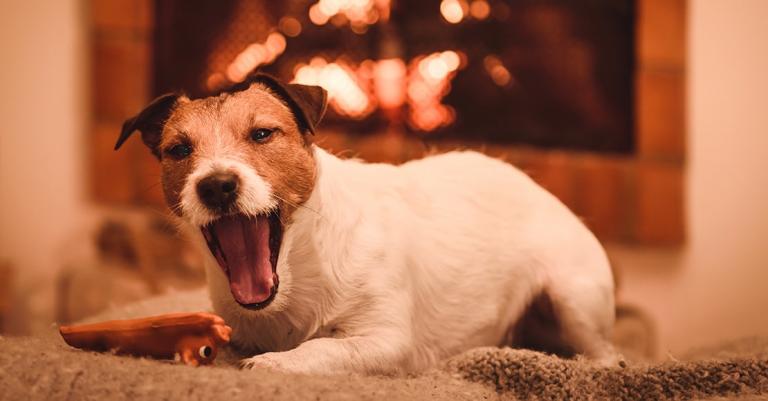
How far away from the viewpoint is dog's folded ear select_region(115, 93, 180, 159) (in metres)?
1.32

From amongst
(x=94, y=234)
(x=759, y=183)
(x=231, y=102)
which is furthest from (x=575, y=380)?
(x=94, y=234)

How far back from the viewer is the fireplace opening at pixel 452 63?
3.09 m

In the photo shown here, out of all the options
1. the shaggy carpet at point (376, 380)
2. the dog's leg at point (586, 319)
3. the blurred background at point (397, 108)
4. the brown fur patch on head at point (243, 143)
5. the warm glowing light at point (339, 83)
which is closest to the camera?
the shaggy carpet at point (376, 380)

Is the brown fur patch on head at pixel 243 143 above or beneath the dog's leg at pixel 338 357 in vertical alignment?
above

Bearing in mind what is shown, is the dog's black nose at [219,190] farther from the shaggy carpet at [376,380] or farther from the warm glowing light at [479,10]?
the warm glowing light at [479,10]

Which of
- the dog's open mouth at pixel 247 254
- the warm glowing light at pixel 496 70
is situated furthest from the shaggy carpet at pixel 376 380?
the warm glowing light at pixel 496 70

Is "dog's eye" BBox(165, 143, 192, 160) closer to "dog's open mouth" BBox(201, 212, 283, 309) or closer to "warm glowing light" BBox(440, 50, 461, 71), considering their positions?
"dog's open mouth" BBox(201, 212, 283, 309)

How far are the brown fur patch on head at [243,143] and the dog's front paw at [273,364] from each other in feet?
0.82

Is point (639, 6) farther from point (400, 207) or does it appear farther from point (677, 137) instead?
point (400, 207)

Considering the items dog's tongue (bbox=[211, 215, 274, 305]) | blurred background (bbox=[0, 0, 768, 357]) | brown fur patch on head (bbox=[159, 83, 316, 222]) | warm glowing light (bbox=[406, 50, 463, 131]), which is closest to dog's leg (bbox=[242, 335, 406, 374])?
dog's tongue (bbox=[211, 215, 274, 305])

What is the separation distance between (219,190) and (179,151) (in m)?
0.18

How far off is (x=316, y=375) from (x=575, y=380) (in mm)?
466

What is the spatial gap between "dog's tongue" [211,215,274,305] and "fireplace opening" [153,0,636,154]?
1.92m

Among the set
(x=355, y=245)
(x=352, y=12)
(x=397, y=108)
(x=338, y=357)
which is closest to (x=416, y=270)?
(x=355, y=245)
